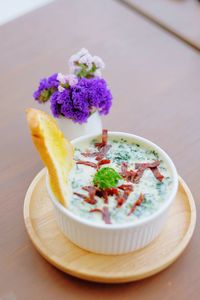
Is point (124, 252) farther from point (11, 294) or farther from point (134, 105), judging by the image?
point (134, 105)

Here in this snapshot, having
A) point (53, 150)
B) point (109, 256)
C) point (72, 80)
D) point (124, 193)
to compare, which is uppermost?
point (72, 80)

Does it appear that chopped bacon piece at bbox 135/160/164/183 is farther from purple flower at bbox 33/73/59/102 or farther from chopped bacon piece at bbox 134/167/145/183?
purple flower at bbox 33/73/59/102

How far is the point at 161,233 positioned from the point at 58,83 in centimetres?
43

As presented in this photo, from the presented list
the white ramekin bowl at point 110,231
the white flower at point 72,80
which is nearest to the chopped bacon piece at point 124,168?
the white ramekin bowl at point 110,231

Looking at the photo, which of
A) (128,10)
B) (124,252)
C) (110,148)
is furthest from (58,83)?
(128,10)

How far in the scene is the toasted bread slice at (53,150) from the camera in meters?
0.92

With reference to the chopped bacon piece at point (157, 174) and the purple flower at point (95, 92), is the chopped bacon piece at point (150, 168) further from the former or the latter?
the purple flower at point (95, 92)

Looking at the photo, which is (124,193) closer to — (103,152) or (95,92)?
(103,152)

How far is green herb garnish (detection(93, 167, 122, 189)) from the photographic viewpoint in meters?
1.03

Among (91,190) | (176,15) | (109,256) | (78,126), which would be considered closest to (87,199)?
(91,190)

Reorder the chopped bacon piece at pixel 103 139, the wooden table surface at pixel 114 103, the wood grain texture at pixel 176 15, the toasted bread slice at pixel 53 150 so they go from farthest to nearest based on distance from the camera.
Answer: the wood grain texture at pixel 176 15 → the chopped bacon piece at pixel 103 139 → the wooden table surface at pixel 114 103 → the toasted bread slice at pixel 53 150

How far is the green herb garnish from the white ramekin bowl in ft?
0.29

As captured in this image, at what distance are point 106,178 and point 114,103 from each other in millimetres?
420

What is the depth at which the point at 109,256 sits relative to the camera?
1031mm
